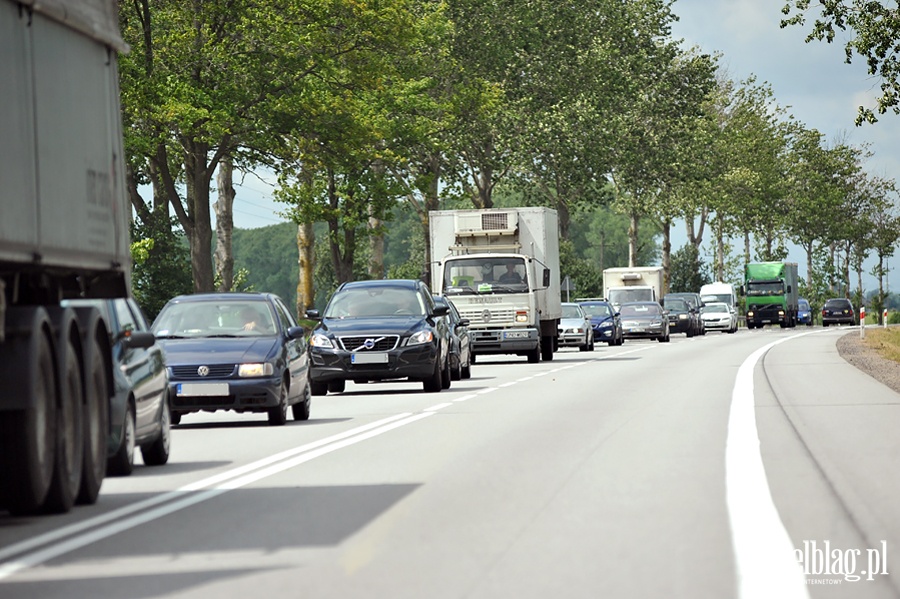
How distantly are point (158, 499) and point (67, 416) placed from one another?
1149 mm

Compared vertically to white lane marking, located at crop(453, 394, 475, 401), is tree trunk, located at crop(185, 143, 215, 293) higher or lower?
higher

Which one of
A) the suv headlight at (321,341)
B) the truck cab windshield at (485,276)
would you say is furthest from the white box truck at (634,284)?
the suv headlight at (321,341)

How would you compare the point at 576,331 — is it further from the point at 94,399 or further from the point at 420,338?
the point at 94,399

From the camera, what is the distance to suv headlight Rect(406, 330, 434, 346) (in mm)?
25453

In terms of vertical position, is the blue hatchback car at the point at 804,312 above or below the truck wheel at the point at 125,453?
below

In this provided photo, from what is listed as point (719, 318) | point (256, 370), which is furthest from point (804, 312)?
point (256, 370)

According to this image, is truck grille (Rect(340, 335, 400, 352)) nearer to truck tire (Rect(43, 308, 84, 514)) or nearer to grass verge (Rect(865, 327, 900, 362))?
truck tire (Rect(43, 308, 84, 514))

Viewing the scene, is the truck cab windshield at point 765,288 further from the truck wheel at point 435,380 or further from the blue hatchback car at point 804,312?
the truck wheel at point 435,380

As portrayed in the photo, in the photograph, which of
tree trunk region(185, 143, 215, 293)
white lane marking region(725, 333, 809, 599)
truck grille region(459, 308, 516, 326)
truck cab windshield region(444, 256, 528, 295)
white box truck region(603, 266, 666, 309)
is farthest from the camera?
white box truck region(603, 266, 666, 309)

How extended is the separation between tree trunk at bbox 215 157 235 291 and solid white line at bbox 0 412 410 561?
1290 inches

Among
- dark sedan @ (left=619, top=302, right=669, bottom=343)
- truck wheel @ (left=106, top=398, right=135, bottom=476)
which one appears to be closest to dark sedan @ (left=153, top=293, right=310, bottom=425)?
truck wheel @ (left=106, top=398, right=135, bottom=476)

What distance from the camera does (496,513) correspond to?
10211 millimetres

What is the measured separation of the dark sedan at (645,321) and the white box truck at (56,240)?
160ft

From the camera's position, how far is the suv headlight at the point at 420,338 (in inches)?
1002
